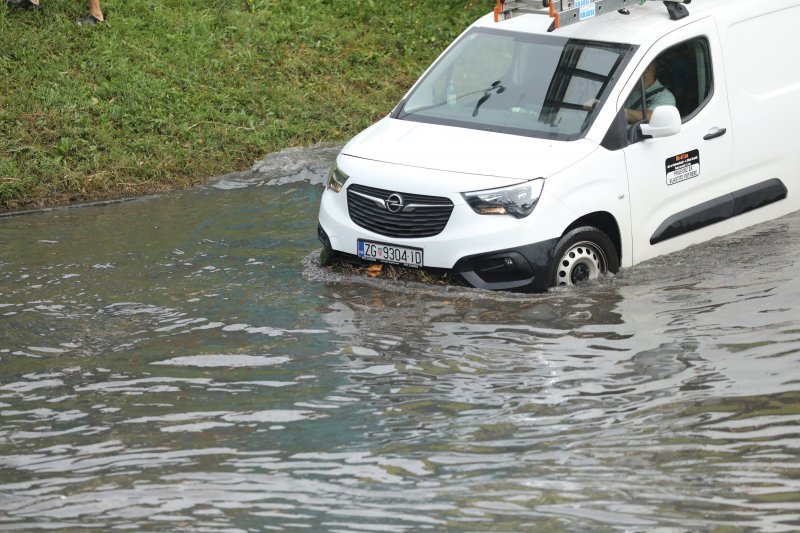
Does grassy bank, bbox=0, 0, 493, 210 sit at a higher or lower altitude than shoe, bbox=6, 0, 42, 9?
lower

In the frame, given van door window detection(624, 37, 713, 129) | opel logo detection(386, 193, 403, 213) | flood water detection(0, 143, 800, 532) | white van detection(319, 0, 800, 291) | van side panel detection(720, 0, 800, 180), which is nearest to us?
flood water detection(0, 143, 800, 532)

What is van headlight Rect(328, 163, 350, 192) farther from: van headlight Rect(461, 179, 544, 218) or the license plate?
van headlight Rect(461, 179, 544, 218)

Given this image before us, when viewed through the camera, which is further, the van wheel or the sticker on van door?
the sticker on van door

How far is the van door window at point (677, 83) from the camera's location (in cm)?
911

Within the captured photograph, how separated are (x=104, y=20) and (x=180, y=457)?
383 inches

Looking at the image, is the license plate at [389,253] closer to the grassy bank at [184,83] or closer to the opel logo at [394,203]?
the opel logo at [394,203]

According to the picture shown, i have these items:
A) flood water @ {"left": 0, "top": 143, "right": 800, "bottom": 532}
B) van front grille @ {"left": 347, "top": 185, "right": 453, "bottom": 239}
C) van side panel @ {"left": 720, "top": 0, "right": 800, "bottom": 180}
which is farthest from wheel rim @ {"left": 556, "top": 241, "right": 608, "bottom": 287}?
van side panel @ {"left": 720, "top": 0, "right": 800, "bottom": 180}

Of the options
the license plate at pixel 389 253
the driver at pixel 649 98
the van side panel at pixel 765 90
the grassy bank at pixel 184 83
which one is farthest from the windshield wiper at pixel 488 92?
the grassy bank at pixel 184 83

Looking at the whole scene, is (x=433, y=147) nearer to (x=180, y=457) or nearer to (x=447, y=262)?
(x=447, y=262)

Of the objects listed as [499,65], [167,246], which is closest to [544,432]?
[499,65]

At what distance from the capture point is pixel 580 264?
8820mm

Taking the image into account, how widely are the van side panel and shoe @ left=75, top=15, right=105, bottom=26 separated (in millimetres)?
7907

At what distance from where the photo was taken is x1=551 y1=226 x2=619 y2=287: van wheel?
28.3 ft

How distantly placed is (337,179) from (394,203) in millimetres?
685
